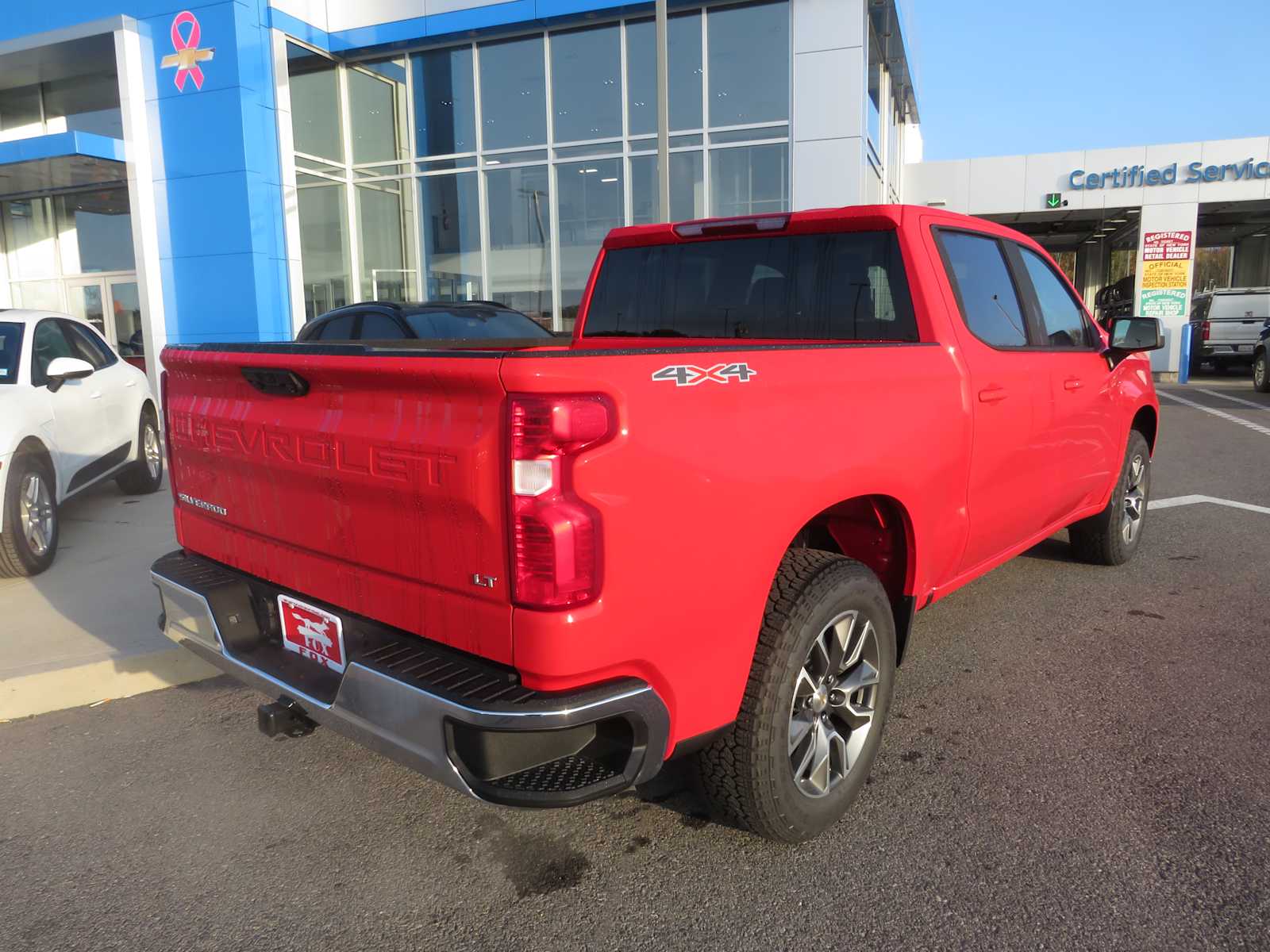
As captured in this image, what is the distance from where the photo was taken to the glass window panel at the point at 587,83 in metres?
15.7

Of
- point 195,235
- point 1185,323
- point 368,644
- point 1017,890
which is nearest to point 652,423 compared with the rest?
point 368,644

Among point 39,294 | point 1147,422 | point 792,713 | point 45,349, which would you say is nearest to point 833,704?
point 792,713

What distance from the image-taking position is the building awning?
557 inches

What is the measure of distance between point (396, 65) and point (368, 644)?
16929 mm

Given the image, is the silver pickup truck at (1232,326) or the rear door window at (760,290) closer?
the rear door window at (760,290)

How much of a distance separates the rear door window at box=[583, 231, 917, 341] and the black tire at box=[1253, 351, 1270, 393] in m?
17.1

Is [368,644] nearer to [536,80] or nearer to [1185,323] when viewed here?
[536,80]

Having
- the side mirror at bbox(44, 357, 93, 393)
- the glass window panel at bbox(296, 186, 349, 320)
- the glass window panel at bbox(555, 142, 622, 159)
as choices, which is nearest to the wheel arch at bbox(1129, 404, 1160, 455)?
the side mirror at bbox(44, 357, 93, 393)

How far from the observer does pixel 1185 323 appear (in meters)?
21.2

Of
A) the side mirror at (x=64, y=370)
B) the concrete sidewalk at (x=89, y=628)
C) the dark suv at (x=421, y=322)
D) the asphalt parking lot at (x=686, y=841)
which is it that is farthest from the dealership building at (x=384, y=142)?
the asphalt parking lot at (x=686, y=841)

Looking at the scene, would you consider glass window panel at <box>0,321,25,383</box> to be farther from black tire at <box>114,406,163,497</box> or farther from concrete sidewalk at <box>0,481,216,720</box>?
black tire at <box>114,406,163,497</box>

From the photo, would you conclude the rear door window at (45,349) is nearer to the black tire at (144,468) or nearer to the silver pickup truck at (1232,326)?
the black tire at (144,468)

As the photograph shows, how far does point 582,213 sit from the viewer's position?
16.1 metres

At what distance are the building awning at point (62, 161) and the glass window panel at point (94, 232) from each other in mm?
620
